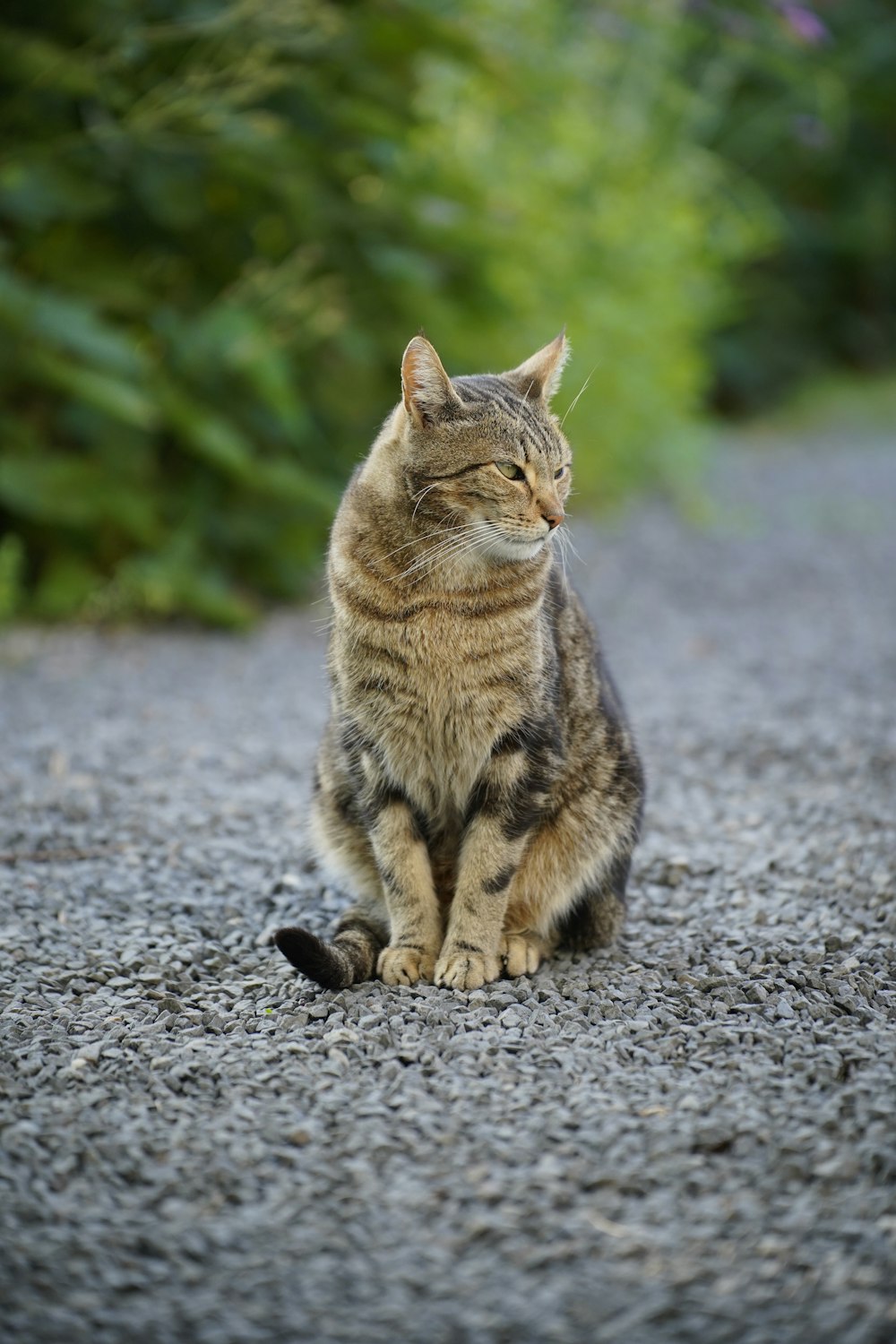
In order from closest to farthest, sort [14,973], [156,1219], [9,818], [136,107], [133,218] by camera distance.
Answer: [156,1219] → [14,973] → [9,818] → [136,107] → [133,218]

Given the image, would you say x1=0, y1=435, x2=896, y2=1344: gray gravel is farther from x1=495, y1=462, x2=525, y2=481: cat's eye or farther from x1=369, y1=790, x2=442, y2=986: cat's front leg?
x1=495, y1=462, x2=525, y2=481: cat's eye

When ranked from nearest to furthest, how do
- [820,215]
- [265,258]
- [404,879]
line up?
1. [404,879]
2. [265,258]
3. [820,215]

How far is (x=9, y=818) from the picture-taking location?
3.58 m

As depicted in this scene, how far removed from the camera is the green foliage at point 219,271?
A: 17.0 feet

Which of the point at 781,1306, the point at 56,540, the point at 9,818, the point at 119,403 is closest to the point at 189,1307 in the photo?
the point at 781,1306

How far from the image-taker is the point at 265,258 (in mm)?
6031

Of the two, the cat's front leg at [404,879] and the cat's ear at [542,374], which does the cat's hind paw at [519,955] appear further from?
the cat's ear at [542,374]

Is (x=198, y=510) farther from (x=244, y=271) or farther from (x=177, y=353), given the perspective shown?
(x=244, y=271)

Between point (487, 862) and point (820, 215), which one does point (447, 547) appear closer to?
point (487, 862)

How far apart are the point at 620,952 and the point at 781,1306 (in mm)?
1164

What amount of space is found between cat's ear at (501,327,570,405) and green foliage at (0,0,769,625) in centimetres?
253

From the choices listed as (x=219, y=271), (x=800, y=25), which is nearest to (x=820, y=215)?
(x=800, y=25)

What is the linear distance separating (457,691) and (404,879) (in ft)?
1.31

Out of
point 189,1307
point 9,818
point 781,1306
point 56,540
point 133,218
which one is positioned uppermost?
point 133,218
